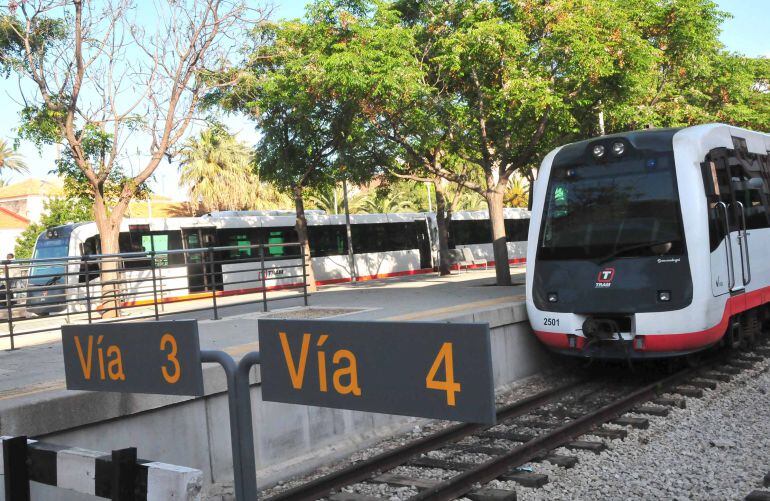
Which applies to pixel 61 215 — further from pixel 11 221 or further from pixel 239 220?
pixel 11 221

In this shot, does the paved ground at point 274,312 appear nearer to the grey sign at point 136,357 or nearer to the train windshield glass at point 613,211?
the train windshield glass at point 613,211

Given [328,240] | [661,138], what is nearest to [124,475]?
[661,138]

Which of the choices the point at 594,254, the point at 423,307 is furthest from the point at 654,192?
the point at 423,307

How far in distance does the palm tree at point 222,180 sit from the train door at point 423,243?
579 inches

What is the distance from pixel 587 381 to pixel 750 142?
4118 millimetres

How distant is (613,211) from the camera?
911 cm

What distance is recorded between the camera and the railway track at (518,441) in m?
5.68

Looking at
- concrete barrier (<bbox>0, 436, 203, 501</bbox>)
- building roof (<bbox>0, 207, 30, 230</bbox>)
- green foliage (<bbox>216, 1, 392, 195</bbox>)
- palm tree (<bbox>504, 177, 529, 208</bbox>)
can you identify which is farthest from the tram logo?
building roof (<bbox>0, 207, 30, 230</bbox>)

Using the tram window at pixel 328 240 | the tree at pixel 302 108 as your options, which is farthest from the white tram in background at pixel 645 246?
the tram window at pixel 328 240

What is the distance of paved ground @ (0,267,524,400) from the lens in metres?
7.50

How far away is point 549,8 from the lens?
15.4 meters

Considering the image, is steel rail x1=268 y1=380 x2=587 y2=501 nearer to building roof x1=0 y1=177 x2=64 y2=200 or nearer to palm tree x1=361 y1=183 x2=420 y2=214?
palm tree x1=361 y1=183 x2=420 y2=214

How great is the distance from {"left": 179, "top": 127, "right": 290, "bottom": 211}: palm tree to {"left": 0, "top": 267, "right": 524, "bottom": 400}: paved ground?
2893 centimetres

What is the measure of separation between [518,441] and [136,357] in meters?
4.87
